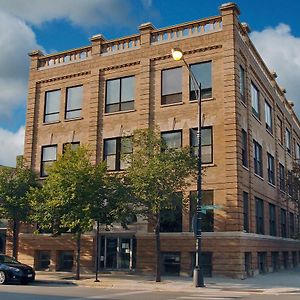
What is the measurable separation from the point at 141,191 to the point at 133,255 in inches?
272

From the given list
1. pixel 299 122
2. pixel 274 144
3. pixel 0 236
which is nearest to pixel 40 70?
pixel 0 236

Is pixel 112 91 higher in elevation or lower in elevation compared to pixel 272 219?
higher

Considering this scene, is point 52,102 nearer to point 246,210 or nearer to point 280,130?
point 246,210

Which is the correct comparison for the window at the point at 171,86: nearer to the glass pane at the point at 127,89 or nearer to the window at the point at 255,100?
the glass pane at the point at 127,89

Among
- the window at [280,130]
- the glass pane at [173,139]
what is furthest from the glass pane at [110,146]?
the window at [280,130]

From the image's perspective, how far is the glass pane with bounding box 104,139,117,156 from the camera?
30945 mm

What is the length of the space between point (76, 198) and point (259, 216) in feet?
43.4

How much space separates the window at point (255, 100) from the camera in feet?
106

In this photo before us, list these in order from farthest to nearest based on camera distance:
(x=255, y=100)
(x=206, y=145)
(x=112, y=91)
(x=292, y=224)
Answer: (x=292, y=224) < (x=255, y=100) < (x=112, y=91) < (x=206, y=145)

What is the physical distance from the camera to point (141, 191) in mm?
23391

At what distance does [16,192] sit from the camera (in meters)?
29.8

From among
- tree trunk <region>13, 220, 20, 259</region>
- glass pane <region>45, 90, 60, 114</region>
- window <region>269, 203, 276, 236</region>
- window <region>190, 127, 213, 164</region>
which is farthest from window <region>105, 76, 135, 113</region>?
window <region>269, 203, 276, 236</region>

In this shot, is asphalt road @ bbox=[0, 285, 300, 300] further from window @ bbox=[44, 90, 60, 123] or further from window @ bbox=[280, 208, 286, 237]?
window @ bbox=[280, 208, 286, 237]

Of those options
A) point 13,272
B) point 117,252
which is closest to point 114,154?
point 117,252
